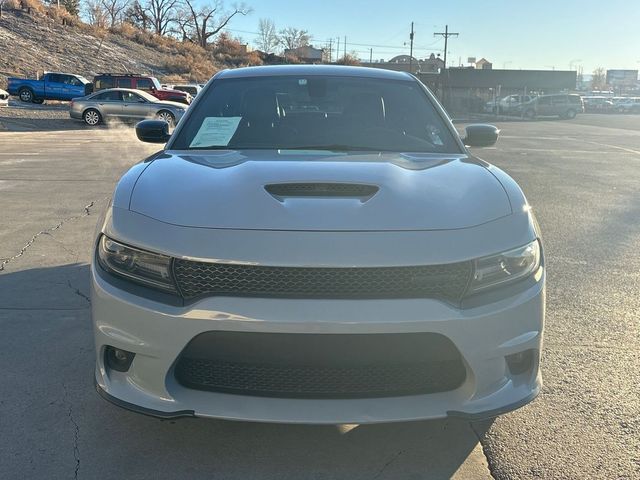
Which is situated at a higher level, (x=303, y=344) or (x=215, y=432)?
(x=303, y=344)

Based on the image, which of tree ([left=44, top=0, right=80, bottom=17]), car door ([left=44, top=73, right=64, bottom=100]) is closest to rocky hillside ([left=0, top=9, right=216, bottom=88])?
car door ([left=44, top=73, right=64, bottom=100])

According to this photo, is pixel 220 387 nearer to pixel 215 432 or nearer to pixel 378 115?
pixel 215 432

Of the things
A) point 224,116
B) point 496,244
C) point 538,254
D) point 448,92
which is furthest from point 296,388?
point 448,92

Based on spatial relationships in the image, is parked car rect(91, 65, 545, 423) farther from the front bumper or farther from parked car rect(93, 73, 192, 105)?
parked car rect(93, 73, 192, 105)

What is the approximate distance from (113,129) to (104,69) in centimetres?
2420

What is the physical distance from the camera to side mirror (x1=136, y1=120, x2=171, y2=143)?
4.26m

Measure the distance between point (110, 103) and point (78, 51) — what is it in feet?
80.6

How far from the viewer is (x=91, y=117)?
920 inches

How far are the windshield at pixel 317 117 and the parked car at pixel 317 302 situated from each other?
1.02 metres

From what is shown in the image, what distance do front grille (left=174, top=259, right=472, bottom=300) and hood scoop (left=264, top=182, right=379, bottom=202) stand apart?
39cm

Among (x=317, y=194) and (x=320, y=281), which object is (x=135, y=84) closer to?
(x=317, y=194)

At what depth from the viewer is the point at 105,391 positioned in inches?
94.7

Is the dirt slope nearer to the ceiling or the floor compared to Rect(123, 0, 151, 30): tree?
nearer to the floor

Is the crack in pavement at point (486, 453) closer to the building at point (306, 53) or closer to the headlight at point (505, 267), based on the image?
the headlight at point (505, 267)
